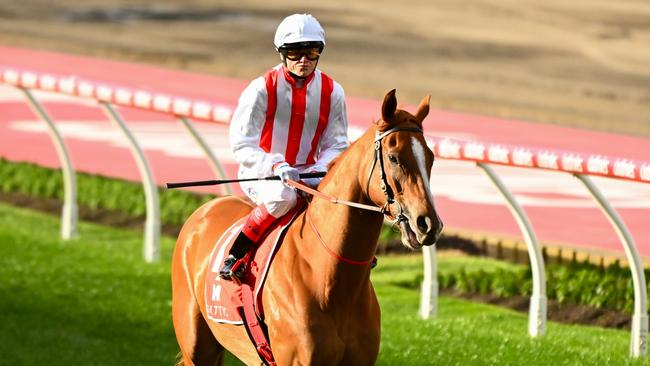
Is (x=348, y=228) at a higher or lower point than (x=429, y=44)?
higher

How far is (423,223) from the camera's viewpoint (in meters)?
5.88

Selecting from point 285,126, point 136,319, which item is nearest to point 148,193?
point 136,319

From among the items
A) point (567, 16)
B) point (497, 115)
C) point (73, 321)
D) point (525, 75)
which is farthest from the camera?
point (567, 16)

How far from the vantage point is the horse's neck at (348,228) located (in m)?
6.35

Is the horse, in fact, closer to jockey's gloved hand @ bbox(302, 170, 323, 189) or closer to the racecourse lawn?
jockey's gloved hand @ bbox(302, 170, 323, 189)

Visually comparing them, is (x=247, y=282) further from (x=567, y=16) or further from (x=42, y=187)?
(x=567, y=16)

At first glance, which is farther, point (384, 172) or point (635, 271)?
point (635, 271)

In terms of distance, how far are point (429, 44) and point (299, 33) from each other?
56.3ft

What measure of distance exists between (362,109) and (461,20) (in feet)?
20.8

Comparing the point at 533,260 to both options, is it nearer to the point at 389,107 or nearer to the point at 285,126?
the point at 285,126

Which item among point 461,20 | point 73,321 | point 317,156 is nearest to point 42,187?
point 73,321

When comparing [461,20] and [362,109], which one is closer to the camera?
[362,109]

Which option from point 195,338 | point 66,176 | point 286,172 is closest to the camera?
point 286,172

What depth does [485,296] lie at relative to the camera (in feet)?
36.0
